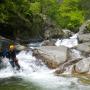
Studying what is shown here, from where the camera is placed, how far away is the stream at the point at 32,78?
720 inches

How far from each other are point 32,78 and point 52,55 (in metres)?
3.97

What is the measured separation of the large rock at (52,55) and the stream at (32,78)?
1.32 ft

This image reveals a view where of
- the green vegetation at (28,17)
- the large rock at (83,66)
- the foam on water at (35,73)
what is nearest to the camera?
the foam on water at (35,73)

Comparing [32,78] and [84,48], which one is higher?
[84,48]

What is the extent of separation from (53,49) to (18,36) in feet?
30.5

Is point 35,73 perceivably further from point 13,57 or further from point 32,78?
point 13,57

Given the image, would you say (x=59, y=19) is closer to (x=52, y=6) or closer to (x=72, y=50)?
(x=52, y=6)

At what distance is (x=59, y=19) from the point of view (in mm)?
69688

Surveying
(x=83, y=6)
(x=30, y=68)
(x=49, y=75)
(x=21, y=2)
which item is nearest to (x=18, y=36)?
(x=21, y=2)

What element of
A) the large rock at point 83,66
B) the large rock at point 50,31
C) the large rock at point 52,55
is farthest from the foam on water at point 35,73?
the large rock at point 50,31

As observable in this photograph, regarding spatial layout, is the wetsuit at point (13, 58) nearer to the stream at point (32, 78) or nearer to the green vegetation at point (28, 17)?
the stream at point (32, 78)

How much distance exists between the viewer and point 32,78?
20672 millimetres

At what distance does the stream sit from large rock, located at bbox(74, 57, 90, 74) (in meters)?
1.09

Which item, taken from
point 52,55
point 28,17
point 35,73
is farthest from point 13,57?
point 28,17
